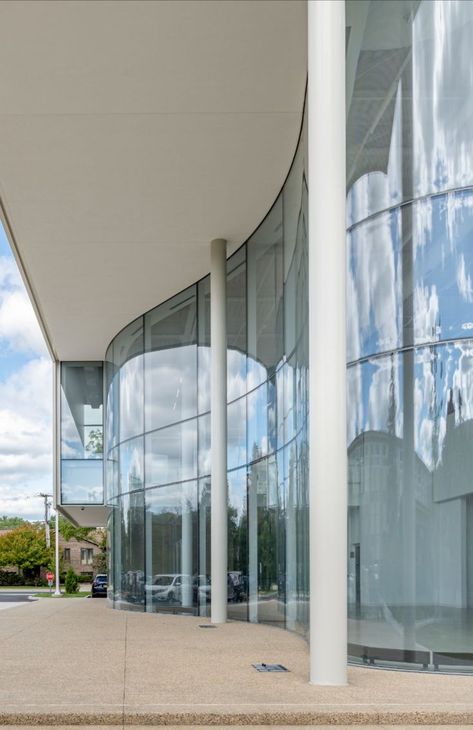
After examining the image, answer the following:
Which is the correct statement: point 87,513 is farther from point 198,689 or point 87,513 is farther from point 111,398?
point 198,689

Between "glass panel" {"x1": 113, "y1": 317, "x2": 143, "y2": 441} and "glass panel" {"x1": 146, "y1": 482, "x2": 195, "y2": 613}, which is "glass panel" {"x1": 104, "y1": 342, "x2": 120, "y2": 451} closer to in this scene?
"glass panel" {"x1": 113, "y1": 317, "x2": 143, "y2": 441}

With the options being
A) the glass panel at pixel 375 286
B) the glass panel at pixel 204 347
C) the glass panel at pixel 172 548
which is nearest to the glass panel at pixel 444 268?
the glass panel at pixel 375 286

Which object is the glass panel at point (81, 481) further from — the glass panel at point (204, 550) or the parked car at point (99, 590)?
the parked car at point (99, 590)

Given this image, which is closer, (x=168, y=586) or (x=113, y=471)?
(x=168, y=586)

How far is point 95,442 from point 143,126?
830 inches

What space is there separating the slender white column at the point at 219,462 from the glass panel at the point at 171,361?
164 inches

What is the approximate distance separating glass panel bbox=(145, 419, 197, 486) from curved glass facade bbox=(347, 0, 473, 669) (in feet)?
36.5

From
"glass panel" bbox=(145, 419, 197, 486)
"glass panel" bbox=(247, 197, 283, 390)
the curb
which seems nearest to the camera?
the curb

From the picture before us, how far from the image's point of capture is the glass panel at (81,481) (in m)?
34.2

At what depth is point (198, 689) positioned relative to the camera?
8344mm

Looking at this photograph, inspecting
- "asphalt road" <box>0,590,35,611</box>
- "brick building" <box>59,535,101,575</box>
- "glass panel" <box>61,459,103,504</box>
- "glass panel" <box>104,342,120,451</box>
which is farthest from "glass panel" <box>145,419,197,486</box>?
"brick building" <box>59,535,101,575</box>

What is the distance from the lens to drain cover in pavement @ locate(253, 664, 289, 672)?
9.77 m

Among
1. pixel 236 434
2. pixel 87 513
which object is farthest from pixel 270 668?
pixel 87 513

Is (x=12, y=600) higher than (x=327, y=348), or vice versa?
(x=327, y=348)
